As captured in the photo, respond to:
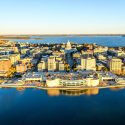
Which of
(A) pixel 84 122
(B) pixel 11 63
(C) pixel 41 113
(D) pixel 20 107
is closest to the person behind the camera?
(A) pixel 84 122

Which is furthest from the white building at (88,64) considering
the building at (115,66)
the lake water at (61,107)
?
the lake water at (61,107)

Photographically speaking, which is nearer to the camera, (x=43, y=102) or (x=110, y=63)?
(x=43, y=102)

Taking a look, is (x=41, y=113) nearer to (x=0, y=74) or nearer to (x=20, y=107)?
(x=20, y=107)

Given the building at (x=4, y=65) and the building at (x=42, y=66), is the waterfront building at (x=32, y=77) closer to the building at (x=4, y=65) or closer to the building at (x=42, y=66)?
the building at (x=42, y=66)

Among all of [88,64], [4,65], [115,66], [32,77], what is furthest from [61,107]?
[4,65]

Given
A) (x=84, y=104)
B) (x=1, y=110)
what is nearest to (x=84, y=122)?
(x=84, y=104)

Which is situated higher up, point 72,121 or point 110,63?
point 110,63

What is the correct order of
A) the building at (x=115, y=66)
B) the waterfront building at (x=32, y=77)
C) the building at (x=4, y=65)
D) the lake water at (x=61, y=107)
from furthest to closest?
the building at (x=4, y=65) < the building at (x=115, y=66) < the waterfront building at (x=32, y=77) < the lake water at (x=61, y=107)

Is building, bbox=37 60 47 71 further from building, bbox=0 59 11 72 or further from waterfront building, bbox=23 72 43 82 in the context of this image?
building, bbox=0 59 11 72
